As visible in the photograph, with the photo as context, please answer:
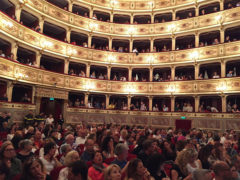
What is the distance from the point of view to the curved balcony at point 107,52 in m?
15.3

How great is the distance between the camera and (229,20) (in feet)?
60.2

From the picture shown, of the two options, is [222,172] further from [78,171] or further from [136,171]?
[78,171]

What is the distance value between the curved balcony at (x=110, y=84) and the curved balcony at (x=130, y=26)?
5.11m

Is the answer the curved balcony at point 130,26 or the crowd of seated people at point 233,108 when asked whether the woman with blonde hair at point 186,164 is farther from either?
the curved balcony at point 130,26

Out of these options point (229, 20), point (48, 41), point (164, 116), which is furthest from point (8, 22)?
point (229, 20)

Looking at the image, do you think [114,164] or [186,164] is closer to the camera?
[114,164]

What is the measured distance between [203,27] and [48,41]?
14391 millimetres

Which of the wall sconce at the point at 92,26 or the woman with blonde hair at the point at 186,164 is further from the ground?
the wall sconce at the point at 92,26

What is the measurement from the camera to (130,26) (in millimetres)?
22703

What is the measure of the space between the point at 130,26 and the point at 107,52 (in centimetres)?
398

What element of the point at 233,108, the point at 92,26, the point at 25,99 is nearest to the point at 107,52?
the point at 92,26

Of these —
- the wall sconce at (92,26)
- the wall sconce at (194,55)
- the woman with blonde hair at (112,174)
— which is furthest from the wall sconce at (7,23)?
the wall sconce at (194,55)

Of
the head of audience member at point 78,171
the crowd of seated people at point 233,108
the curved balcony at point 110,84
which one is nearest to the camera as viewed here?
the head of audience member at point 78,171

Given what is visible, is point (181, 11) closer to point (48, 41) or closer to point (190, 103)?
point (190, 103)
